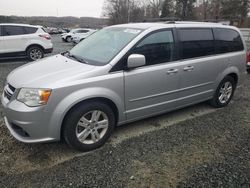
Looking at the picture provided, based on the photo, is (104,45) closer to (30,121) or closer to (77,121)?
(77,121)

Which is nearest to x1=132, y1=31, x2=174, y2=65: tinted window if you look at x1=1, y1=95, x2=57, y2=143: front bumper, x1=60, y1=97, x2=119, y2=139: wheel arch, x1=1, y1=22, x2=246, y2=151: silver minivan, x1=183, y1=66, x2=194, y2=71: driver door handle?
x1=1, y1=22, x2=246, y2=151: silver minivan

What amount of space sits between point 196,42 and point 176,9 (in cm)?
4788

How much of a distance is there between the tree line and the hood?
35014 mm

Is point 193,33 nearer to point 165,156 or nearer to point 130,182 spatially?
point 165,156

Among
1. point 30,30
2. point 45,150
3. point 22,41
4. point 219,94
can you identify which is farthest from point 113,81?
point 30,30

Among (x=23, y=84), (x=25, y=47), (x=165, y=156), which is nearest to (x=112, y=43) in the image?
(x=23, y=84)

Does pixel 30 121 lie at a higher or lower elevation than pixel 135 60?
lower

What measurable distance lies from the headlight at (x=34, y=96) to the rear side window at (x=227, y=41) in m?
3.24

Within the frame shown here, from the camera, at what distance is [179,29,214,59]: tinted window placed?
3.82m

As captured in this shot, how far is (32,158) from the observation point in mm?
2961

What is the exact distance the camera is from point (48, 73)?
119 inches

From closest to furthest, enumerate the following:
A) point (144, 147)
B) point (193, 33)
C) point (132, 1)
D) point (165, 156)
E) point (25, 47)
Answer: point (165, 156), point (144, 147), point (193, 33), point (25, 47), point (132, 1)

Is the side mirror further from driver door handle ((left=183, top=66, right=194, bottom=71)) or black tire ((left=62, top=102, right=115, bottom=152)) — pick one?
driver door handle ((left=183, top=66, right=194, bottom=71))

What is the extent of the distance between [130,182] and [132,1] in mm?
57678
